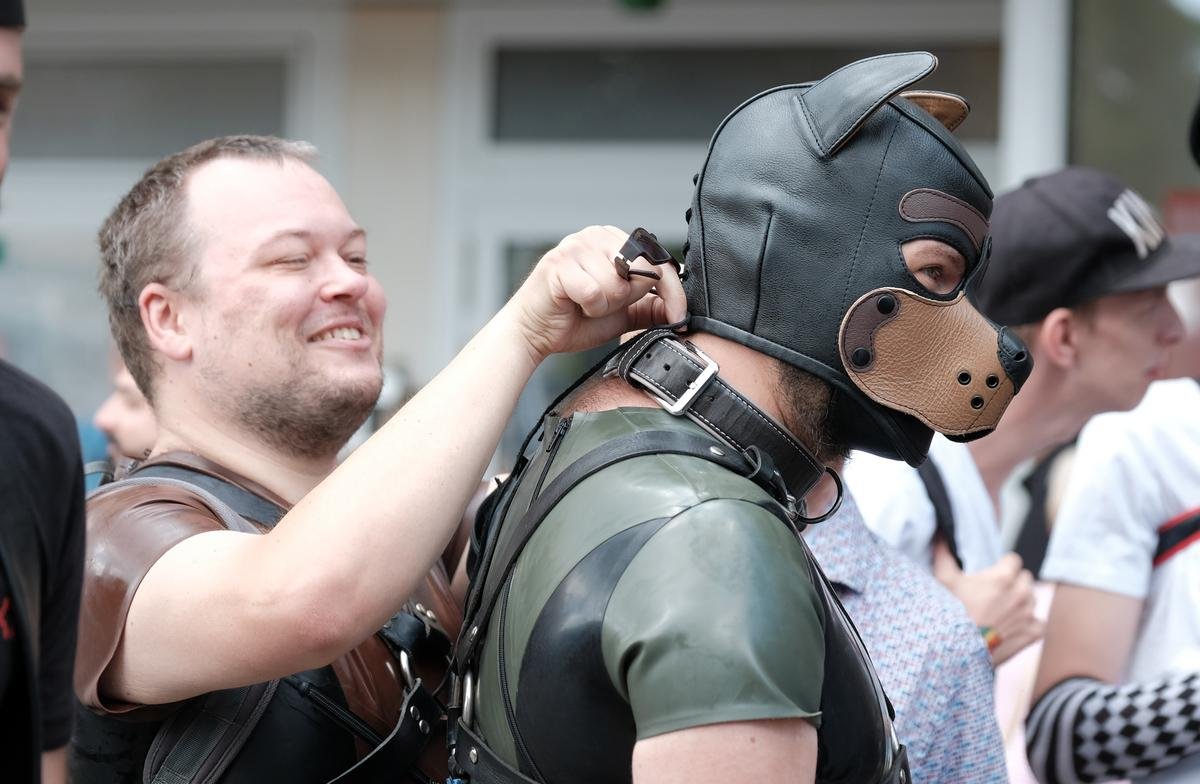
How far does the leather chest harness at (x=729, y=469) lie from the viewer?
1430mm

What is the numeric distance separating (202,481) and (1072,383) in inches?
69.4

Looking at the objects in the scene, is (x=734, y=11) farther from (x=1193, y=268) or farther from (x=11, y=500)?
(x=11, y=500)

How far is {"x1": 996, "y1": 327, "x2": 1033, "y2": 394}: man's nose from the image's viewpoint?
1.61 m

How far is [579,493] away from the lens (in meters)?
1.45

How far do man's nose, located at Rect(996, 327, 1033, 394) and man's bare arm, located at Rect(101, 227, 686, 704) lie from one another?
375mm

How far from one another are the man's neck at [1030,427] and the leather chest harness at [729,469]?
4.51 feet

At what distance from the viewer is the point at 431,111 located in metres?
6.02

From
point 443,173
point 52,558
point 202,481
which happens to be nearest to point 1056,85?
point 443,173

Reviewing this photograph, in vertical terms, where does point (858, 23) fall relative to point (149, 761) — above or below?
above

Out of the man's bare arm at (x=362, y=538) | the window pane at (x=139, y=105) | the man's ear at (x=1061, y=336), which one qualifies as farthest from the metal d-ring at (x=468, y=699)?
the window pane at (x=139, y=105)

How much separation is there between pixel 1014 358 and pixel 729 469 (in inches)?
15.8

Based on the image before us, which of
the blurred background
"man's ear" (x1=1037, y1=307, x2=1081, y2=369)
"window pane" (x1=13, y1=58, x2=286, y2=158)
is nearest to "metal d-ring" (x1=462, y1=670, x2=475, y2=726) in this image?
"man's ear" (x1=1037, y1=307, x2=1081, y2=369)

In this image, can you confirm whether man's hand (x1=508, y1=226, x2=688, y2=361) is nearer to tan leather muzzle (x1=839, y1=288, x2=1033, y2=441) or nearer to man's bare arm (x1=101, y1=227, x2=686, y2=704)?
man's bare arm (x1=101, y1=227, x2=686, y2=704)

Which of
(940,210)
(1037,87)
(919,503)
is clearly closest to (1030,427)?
(919,503)
